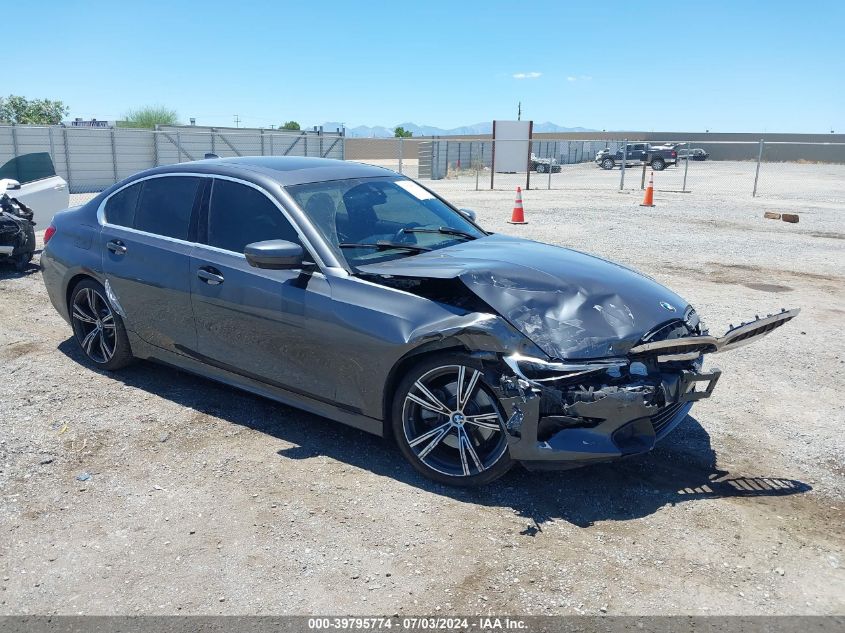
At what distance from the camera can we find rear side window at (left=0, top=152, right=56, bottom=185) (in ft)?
34.0

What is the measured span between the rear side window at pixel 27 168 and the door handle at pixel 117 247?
20.1 ft

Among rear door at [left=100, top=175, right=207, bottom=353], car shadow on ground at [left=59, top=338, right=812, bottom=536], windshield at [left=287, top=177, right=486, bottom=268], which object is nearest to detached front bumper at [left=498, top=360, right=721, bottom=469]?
car shadow on ground at [left=59, top=338, right=812, bottom=536]

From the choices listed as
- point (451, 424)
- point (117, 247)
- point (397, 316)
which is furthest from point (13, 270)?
point (451, 424)

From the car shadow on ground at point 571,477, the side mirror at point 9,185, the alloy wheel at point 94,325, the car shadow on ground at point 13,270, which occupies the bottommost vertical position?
the car shadow on ground at point 13,270

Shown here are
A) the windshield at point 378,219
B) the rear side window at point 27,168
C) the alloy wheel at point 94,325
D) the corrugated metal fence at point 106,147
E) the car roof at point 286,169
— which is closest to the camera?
the windshield at point 378,219

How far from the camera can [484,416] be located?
12.4 feet

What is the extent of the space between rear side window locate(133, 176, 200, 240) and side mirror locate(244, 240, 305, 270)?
99 centimetres

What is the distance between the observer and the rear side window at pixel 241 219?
15.0 feet

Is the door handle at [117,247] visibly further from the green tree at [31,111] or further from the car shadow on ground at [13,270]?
the green tree at [31,111]

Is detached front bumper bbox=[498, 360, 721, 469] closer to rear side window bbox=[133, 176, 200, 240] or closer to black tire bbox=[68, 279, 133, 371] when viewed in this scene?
rear side window bbox=[133, 176, 200, 240]

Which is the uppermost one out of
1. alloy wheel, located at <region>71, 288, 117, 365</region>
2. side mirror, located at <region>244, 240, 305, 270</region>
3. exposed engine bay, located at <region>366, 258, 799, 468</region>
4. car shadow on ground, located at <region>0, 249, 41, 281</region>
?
side mirror, located at <region>244, 240, 305, 270</region>

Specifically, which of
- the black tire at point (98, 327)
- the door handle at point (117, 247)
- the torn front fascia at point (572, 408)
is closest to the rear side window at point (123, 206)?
the door handle at point (117, 247)

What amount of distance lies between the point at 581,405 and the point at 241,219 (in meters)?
2.56

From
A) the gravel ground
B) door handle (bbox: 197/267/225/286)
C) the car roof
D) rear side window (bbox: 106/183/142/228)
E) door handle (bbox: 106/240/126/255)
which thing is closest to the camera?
the gravel ground
